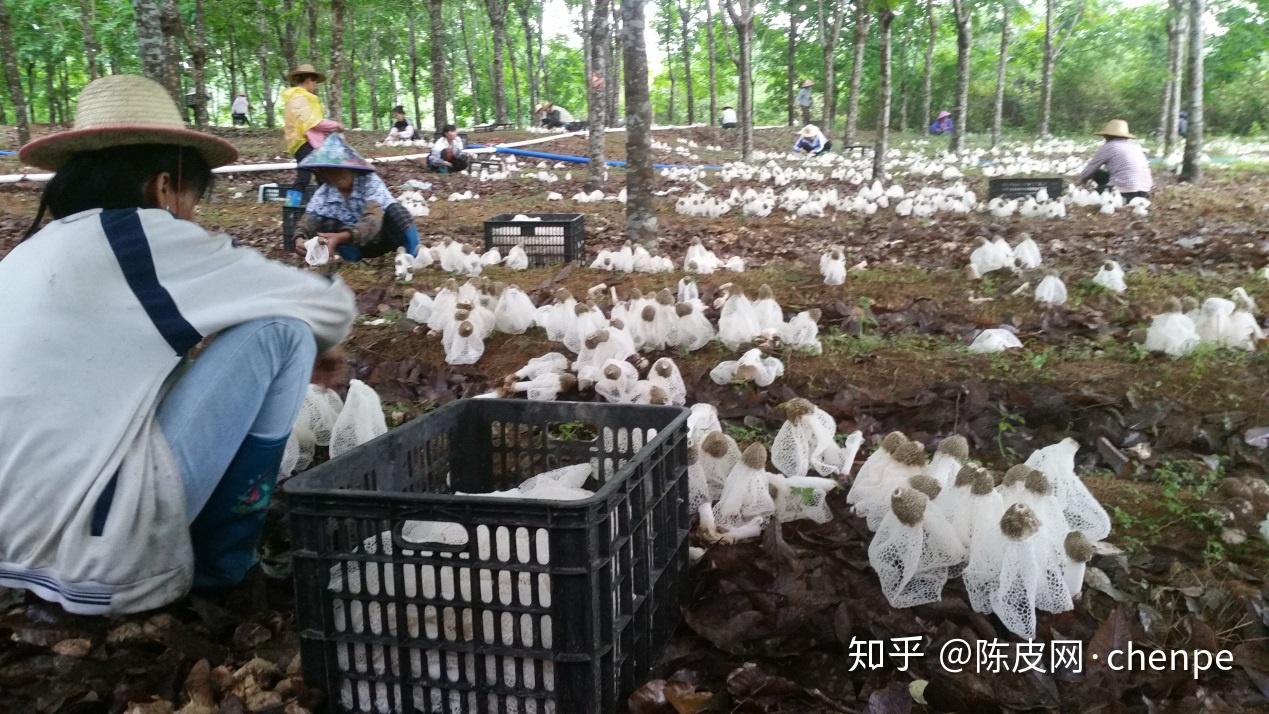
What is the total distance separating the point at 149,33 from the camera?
6227 millimetres

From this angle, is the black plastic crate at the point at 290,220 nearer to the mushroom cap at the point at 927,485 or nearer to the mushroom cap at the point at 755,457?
the mushroom cap at the point at 755,457

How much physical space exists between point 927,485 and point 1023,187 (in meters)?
7.48

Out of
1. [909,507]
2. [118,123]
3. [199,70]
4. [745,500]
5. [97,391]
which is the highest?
[199,70]

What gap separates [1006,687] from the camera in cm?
153

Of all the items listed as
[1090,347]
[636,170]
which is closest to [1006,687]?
[1090,347]

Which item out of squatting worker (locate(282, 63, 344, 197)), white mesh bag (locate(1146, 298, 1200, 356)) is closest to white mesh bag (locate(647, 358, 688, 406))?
white mesh bag (locate(1146, 298, 1200, 356))

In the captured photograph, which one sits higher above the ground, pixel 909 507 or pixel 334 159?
pixel 334 159

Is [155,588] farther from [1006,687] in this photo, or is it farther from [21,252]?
[1006,687]

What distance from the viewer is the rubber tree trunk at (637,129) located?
566 centimetres

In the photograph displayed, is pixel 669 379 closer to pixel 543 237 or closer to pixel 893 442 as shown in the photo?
pixel 893 442

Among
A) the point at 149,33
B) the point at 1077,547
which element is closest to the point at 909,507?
the point at 1077,547

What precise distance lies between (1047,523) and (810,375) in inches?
63.0

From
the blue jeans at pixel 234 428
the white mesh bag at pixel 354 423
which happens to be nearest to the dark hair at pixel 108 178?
the blue jeans at pixel 234 428

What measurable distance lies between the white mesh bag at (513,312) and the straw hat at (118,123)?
1.90m
